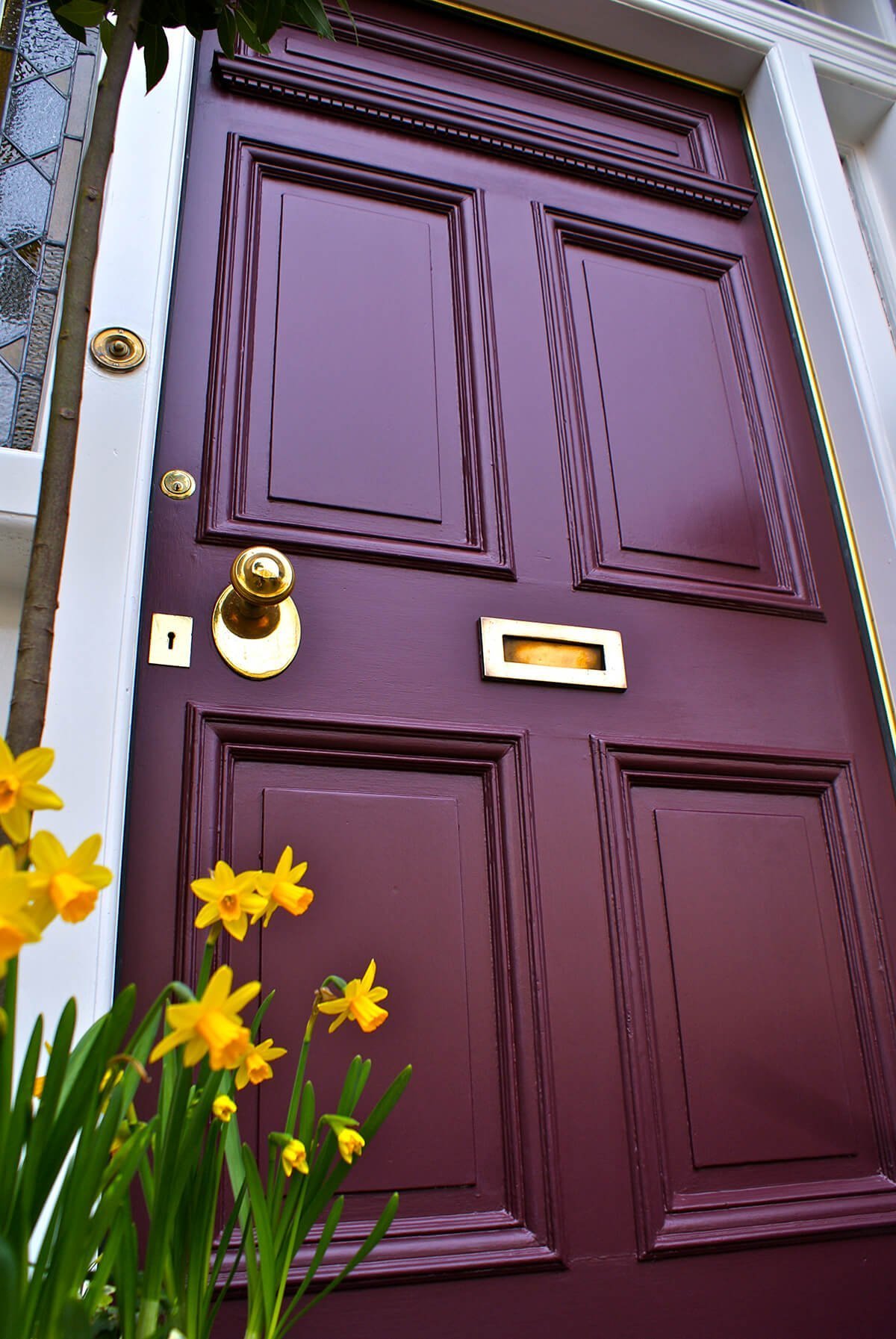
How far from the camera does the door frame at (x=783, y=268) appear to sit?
950 millimetres

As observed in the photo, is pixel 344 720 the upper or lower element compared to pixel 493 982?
upper

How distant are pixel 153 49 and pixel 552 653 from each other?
74 centimetres

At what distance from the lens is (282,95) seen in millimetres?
1459

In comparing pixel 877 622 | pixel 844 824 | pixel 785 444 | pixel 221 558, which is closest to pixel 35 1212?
pixel 221 558

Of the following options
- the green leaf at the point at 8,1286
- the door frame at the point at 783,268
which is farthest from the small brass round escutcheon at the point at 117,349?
the green leaf at the point at 8,1286

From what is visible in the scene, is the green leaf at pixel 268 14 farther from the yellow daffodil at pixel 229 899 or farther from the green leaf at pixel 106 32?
the yellow daffodil at pixel 229 899

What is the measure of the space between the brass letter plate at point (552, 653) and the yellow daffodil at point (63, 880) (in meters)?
0.73

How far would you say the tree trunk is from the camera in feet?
2.10

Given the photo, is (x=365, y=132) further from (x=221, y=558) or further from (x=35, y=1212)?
(x=35, y=1212)

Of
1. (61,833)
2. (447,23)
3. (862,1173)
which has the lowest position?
(862,1173)

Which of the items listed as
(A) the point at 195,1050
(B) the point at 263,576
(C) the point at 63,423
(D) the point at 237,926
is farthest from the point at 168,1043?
(B) the point at 263,576

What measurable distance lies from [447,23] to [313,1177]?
5.66ft

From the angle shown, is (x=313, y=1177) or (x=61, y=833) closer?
(x=313, y=1177)

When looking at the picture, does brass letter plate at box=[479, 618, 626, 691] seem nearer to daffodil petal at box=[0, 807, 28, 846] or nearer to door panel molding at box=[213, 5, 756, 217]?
daffodil petal at box=[0, 807, 28, 846]
